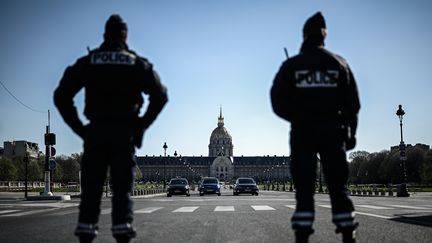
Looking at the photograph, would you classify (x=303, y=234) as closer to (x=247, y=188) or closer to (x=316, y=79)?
(x=316, y=79)

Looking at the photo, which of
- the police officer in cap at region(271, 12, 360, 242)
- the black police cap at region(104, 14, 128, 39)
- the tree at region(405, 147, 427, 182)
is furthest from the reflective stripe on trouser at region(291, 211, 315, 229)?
the tree at region(405, 147, 427, 182)

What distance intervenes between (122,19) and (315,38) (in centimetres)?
186

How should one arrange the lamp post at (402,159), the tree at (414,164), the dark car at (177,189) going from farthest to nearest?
1. the tree at (414,164)
2. the dark car at (177,189)
3. the lamp post at (402,159)

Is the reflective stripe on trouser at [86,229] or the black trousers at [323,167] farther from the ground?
the black trousers at [323,167]

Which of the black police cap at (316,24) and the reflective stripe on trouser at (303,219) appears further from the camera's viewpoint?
the black police cap at (316,24)

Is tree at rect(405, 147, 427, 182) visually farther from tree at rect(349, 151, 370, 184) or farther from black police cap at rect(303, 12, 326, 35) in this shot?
black police cap at rect(303, 12, 326, 35)

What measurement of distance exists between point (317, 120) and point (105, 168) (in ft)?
6.35

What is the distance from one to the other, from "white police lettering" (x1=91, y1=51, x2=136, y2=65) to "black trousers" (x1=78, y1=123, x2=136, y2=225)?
0.57 metres

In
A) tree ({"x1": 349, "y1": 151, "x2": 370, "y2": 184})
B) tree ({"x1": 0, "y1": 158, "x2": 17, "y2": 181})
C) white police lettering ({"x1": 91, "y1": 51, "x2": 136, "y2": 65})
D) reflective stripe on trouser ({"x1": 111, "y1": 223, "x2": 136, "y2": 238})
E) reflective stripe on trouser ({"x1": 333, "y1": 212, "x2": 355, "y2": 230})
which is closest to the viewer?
reflective stripe on trouser ({"x1": 111, "y1": 223, "x2": 136, "y2": 238})

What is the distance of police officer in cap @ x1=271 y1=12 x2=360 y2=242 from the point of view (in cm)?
456

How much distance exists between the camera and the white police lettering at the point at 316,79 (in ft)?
15.4

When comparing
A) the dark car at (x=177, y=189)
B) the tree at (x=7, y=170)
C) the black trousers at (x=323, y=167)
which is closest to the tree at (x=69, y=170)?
the tree at (x=7, y=170)

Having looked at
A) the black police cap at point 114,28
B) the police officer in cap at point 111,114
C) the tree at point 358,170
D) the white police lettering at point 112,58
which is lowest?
the tree at point 358,170

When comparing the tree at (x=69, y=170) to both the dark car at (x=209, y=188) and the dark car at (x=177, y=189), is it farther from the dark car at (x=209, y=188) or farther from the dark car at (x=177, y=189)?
the dark car at (x=177, y=189)
